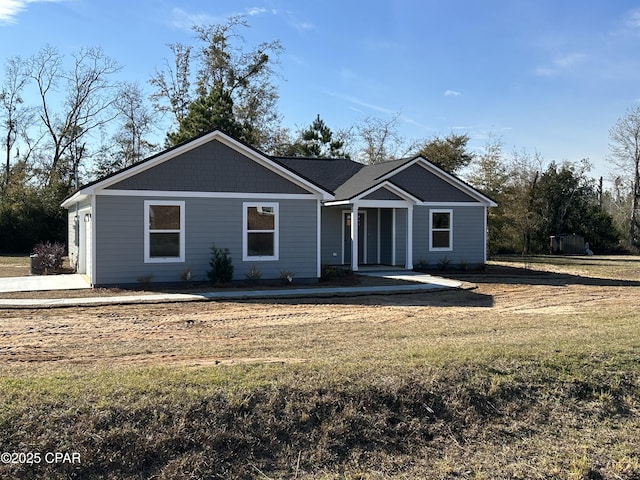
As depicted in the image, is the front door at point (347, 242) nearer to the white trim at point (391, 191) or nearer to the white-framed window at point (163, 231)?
the white trim at point (391, 191)

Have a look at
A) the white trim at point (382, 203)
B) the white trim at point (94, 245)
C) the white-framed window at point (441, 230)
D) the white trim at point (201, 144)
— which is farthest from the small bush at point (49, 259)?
the white-framed window at point (441, 230)

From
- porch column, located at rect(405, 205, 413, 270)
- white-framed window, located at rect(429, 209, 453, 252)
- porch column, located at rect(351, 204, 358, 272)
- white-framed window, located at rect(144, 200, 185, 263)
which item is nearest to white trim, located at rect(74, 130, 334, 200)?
white-framed window, located at rect(144, 200, 185, 263)

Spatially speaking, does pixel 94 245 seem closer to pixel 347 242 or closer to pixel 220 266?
pixel 220 266

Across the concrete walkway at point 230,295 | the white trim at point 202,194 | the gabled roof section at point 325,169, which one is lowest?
the concrete walkway at point 230,295

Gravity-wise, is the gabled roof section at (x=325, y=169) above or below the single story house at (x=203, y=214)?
above

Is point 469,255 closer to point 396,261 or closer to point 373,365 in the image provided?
point 396,261

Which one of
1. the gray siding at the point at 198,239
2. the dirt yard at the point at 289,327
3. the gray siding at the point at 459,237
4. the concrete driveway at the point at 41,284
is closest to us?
the dirt yard at the point at 289,327

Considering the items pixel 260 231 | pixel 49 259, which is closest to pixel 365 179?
pixel 260 231

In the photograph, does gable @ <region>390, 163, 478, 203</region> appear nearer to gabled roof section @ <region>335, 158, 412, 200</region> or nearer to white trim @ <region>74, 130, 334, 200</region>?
gabled roof section @ <region>335, 158, 412, 200</region>

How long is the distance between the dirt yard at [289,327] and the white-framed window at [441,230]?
262 inches

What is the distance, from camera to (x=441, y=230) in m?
21.5

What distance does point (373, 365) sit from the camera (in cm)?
625

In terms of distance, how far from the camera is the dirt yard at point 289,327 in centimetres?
708

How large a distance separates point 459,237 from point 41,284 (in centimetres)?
1432
